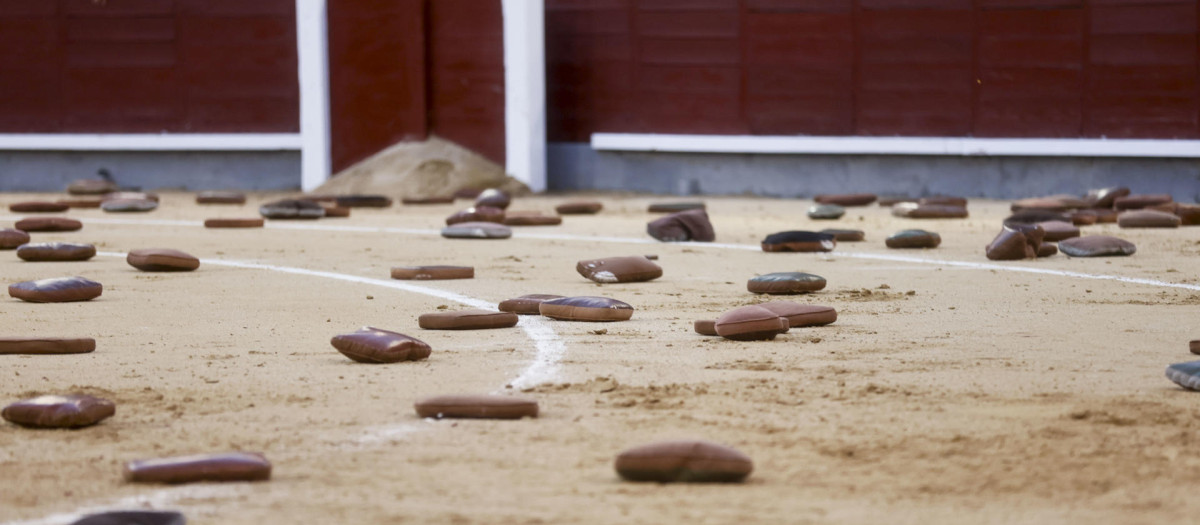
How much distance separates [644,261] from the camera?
766 cm

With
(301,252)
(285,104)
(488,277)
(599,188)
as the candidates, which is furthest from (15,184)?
(488,277)

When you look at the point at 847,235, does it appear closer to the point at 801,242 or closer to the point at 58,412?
the point at 801,242

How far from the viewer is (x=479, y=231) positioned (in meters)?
10.5

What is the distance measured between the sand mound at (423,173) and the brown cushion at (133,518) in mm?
12682

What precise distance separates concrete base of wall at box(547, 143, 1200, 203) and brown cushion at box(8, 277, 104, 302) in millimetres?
9504

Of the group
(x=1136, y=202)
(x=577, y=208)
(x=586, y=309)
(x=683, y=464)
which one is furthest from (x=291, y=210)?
(x=683, y=464)

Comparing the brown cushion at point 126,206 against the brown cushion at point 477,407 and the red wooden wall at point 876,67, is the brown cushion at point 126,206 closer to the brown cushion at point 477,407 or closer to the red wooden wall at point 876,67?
the red wooden wall at point 876,67

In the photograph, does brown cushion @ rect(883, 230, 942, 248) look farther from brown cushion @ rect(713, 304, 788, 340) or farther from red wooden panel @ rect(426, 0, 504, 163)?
red wooden panel @ rect(426, 0, 504, 163)

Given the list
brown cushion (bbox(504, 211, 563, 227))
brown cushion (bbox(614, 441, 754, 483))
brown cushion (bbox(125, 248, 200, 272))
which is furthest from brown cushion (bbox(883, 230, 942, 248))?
brown cushion (bbox(614, 441, 754, 483))

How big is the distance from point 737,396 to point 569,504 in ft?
4.31

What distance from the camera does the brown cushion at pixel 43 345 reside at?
17.0 ft

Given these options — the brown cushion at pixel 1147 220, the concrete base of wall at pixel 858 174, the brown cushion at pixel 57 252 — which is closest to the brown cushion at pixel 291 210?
the brown cushion at pixel 57 252

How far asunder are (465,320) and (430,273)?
79.3 inches

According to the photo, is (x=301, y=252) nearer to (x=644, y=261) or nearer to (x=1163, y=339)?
(x=644, y=261)
